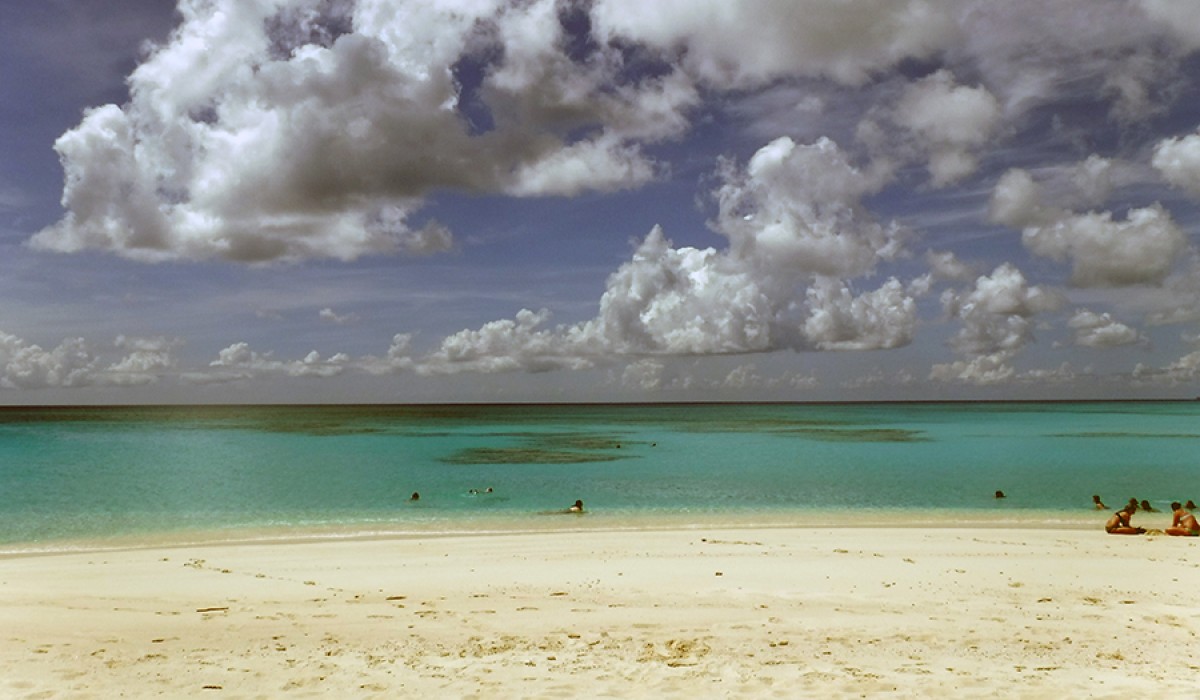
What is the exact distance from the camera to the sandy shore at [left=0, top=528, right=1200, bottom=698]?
8711 mm

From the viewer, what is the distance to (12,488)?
35250 millimetres

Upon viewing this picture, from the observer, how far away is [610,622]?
1141 centimetres

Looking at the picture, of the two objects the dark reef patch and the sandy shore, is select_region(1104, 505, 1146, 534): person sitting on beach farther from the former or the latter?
the dark reef patch

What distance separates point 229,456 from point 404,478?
2228 cm

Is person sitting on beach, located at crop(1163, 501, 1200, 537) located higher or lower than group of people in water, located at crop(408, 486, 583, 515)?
higher

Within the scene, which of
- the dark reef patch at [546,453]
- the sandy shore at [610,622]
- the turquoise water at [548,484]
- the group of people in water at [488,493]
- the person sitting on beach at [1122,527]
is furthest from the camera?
the dark reef patch at [546,453]

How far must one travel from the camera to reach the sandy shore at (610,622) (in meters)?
8.71

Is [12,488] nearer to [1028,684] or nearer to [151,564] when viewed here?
[151,564]

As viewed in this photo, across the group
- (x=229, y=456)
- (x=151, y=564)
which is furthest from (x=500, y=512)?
(x=229, y=456)

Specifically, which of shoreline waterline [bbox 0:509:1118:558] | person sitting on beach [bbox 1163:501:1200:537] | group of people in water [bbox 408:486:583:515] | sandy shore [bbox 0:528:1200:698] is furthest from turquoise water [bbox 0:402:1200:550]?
sandy shore [bbox 0:528:1200:698]

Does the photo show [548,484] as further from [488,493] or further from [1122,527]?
[1122,527]

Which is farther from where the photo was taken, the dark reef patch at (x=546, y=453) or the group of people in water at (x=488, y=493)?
the dark reef patch at (x=546, y=453)

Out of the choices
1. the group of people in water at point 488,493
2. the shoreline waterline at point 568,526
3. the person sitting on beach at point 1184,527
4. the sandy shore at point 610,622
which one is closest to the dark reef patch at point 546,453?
the group of people in water at point 488,493

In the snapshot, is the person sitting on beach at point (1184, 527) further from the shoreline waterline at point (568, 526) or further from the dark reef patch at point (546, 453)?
the dark reef patch at point (546, 453)
